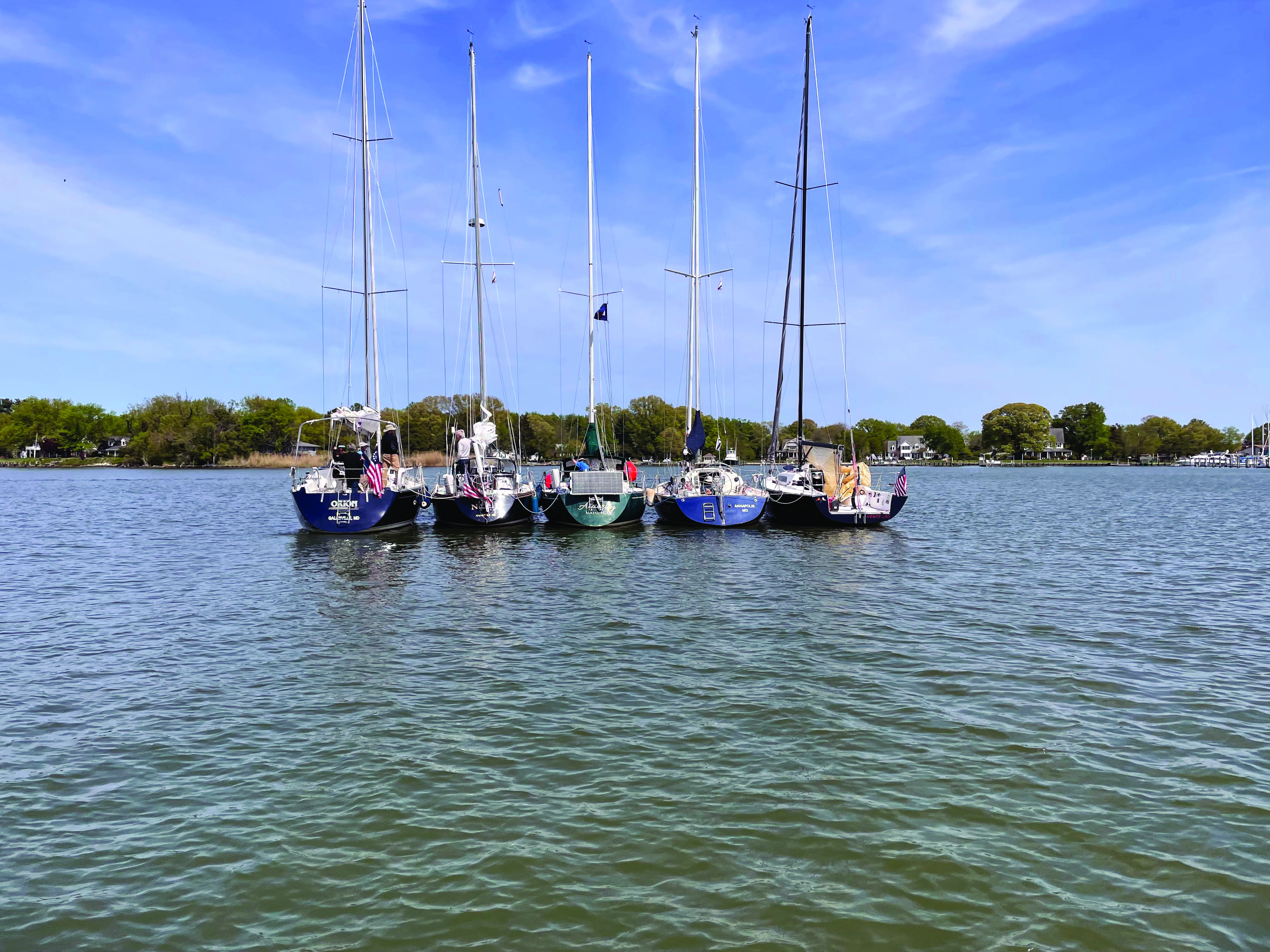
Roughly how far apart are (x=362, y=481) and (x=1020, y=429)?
195 m

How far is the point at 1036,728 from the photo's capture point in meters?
9.15

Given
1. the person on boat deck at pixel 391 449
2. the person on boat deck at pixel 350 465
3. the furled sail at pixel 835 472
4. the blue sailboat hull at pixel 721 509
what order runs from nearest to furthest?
the person on boat deck at pixel 350 465 → the blue sailboat hull at pixel 721 509 → the furled sail at pixel 835 472 → the person on boat deck at pixel 391 449

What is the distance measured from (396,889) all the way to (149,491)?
3148 inches

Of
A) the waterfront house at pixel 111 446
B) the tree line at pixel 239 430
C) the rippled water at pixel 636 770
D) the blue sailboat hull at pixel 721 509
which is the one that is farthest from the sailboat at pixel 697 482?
the waterfront house at pixel 111 446

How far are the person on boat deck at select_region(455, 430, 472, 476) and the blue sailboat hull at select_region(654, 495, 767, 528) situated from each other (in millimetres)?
9535

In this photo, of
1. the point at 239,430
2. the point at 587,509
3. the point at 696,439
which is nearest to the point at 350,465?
the point at 587,509

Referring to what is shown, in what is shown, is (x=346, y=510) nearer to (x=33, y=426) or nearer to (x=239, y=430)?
(x=239, y=430)

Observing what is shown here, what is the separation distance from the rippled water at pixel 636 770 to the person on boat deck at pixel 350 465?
40.5 feet

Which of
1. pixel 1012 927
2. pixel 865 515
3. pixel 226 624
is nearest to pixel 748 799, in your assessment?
pixel 1012 927

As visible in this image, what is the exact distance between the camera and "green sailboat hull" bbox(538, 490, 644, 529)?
33500 millimetres

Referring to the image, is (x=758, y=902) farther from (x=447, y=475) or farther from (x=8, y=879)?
(x=447, y=475)

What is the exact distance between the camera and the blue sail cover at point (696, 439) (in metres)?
36.5

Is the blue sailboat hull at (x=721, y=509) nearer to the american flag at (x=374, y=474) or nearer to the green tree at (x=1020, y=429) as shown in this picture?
the american flag at (x=374, y=474)

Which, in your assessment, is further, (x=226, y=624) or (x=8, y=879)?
(x=226, y=624)
